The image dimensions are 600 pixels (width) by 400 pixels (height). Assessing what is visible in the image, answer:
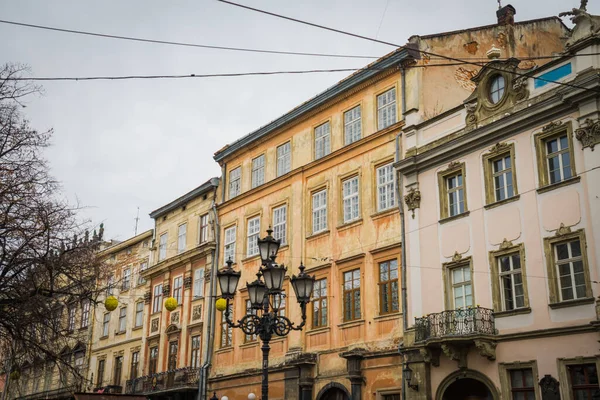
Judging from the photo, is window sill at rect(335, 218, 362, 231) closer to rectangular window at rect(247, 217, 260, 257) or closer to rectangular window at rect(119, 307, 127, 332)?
rectangular window at rect(247, 217, 260, 257)

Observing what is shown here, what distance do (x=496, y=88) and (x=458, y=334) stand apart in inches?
285

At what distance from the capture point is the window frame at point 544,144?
19156mm

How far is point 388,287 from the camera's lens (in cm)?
2394

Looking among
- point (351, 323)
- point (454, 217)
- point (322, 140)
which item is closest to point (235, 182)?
point (322, 140)

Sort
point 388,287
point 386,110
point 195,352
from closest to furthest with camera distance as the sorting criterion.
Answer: point 388,287
point 386,110
point 195,352

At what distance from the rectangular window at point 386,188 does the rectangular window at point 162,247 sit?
16.6m

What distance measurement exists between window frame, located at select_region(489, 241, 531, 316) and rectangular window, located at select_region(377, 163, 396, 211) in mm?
4837

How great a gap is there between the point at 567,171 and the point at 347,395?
10.1m

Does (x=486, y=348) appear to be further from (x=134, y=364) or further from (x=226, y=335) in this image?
(x=134, y=364)

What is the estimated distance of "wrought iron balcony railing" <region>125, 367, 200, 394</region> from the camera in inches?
1276

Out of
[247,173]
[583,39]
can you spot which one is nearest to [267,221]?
[247,173]

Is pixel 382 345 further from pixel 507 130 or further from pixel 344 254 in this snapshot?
pixel 507 130

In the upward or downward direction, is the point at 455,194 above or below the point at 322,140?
below

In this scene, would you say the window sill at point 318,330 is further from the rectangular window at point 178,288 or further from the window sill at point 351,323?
the rectangular window at point 178,288
